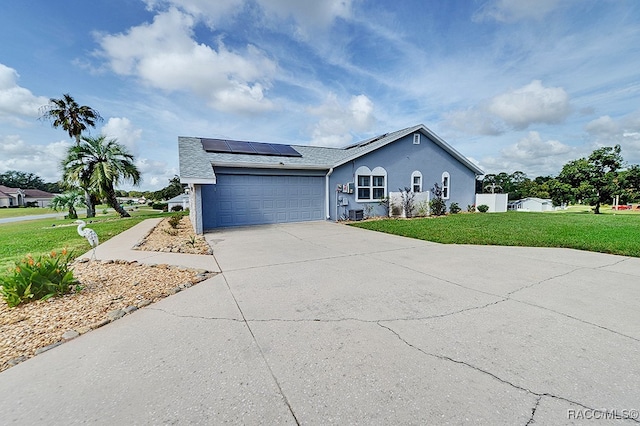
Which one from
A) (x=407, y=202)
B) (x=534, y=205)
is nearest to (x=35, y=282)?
(x=407, y=202)

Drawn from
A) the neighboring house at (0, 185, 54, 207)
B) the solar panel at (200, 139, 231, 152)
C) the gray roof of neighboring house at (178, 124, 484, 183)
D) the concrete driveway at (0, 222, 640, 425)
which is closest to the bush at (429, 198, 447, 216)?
the gray roof of neighboring house at (178, 124, 484, 183)

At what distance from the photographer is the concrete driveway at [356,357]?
72.3 inches

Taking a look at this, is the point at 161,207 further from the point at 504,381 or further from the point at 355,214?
the point at 504,381

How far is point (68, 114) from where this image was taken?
21.8 meters

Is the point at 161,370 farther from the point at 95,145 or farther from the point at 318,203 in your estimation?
the point at 95,145

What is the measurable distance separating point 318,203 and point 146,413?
12.3m

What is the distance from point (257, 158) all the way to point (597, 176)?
108 ft

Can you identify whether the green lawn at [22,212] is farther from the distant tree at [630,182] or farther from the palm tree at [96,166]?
the distant tree at [630,182]

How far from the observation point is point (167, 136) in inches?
579

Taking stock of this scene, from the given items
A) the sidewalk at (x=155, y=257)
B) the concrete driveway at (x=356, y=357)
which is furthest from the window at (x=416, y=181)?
the sidewalk at (x=155, y=257)

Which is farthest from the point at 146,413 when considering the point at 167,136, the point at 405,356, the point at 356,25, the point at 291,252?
the point at 167,136

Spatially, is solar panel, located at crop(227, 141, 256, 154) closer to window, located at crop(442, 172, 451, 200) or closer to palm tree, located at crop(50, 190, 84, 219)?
window, located at crop(442, 172, 451, 200)

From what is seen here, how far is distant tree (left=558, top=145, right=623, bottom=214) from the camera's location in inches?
996

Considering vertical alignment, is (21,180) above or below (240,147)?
above
